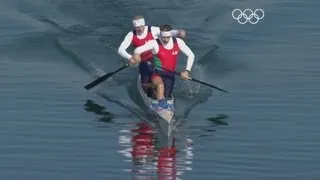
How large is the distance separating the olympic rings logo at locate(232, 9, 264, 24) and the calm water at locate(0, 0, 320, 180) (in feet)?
1.04

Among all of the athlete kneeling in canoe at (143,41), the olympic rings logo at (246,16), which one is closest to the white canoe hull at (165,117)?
the athlete kneeling in canoe at (143,41)

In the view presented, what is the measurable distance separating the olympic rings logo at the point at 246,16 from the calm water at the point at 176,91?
1.04 ft

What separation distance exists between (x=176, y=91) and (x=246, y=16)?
1078 centimetres

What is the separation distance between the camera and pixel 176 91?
1526 inches

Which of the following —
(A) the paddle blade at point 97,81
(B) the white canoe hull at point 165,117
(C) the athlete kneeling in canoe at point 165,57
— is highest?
(C) the athlete kneeling in canoe at point 165,57

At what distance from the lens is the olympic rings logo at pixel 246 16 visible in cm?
4810

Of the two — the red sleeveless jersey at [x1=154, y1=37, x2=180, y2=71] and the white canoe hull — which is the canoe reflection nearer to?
the white canoe hull

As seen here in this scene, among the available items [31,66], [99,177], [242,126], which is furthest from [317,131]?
[31,66]

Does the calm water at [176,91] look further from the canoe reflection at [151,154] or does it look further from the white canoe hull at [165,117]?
the white canoe hull at [165,117]

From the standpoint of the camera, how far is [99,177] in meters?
31.2

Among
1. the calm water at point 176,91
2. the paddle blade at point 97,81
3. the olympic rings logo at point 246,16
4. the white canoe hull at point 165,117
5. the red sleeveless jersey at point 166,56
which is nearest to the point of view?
the calm water at point 176,91

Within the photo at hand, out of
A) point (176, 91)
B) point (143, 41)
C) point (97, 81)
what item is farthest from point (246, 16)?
point (143, 41)

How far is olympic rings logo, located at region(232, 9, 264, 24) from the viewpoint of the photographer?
4810 cm

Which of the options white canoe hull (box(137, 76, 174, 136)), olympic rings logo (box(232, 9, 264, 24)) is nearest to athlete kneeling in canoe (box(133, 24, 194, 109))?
white canoe hull (box(137, 76, 174, 136))
